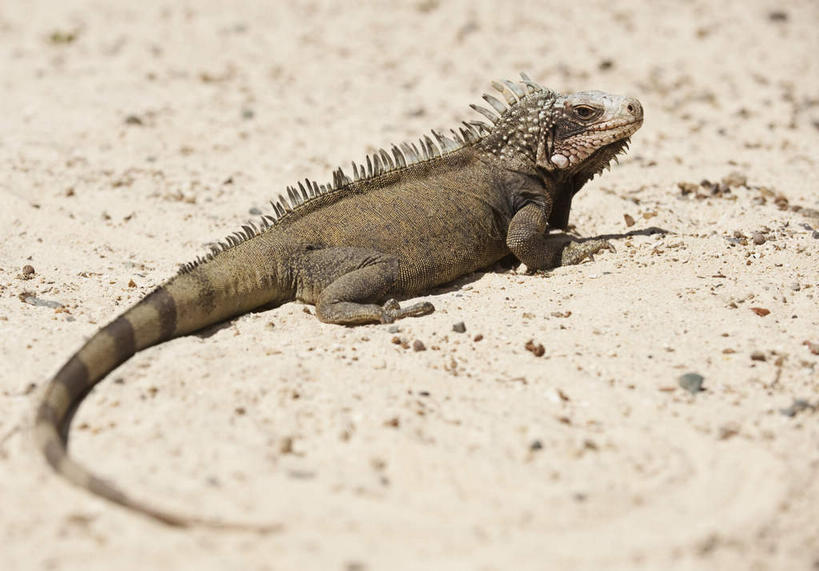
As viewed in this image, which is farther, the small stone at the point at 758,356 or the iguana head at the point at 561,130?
the iguana head at the point at 561,130

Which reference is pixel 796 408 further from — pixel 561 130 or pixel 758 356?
pixel 561 130

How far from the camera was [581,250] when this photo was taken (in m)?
6.99

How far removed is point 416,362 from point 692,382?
165 cm

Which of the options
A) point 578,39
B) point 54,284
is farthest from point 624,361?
point 578,39

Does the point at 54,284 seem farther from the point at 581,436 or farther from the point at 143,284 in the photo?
the point at 581,436

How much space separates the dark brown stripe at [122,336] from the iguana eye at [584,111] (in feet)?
12.6

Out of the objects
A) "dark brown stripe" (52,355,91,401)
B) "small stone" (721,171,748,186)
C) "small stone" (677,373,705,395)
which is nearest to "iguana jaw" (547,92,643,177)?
"small stone" (721,171,748,186)

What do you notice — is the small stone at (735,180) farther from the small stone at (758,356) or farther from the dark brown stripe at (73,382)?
the dark brown stripe at (73,382)

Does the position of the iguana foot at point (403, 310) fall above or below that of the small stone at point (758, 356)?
above

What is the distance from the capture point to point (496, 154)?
707 centimetres

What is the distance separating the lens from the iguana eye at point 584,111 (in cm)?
679

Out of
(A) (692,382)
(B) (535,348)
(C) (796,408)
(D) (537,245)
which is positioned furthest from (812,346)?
(D) (537,245)

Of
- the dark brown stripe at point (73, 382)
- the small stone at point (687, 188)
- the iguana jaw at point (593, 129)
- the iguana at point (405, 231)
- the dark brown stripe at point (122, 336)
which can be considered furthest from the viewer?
the small stone at point (687, 188)

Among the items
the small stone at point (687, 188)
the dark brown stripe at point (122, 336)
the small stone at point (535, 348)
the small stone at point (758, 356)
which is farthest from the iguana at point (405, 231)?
the small stone at point (758, 356)
